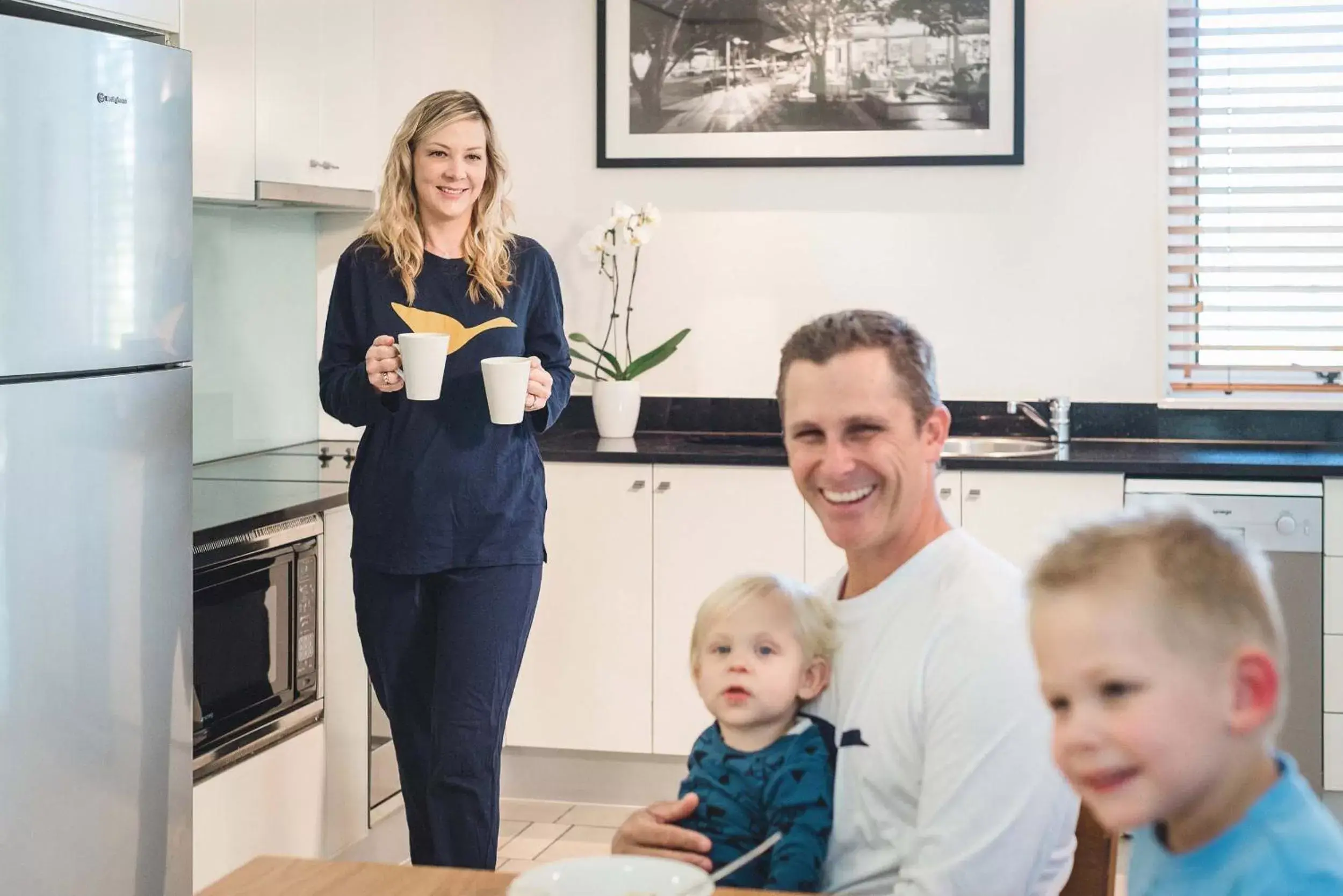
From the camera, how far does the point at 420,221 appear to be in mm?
2828

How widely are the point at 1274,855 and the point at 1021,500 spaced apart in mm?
2831

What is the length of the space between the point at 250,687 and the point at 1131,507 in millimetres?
2355

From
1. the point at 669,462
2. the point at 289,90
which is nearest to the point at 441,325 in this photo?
the point at 289,90

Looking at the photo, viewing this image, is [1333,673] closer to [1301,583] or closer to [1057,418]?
[1301,583]

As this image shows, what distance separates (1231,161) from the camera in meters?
4.05

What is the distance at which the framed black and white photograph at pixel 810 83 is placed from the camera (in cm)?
410

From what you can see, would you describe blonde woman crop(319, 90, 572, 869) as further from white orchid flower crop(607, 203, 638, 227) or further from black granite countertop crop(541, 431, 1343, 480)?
white orchid flower crop(607, 203, 638, 227)

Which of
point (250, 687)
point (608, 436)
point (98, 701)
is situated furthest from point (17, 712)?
point (608, 436)

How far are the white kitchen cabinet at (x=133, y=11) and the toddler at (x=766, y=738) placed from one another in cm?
154

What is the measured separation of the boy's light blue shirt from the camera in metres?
0.83

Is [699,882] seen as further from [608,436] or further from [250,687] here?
[608,436]

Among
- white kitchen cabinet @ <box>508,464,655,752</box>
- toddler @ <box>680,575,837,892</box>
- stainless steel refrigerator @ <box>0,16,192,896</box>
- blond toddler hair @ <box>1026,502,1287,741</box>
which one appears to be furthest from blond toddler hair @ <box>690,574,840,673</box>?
white kitchen cabinet @ <box>508,464,655,752</box>

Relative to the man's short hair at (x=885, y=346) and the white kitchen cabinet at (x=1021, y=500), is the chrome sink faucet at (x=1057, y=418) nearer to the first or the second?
the white kitchen cabinet at (x=1021, y=500)

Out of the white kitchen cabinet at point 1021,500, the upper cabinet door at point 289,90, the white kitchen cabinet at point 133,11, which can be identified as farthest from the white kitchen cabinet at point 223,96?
the white kitchen cabinet at point 1021,500
